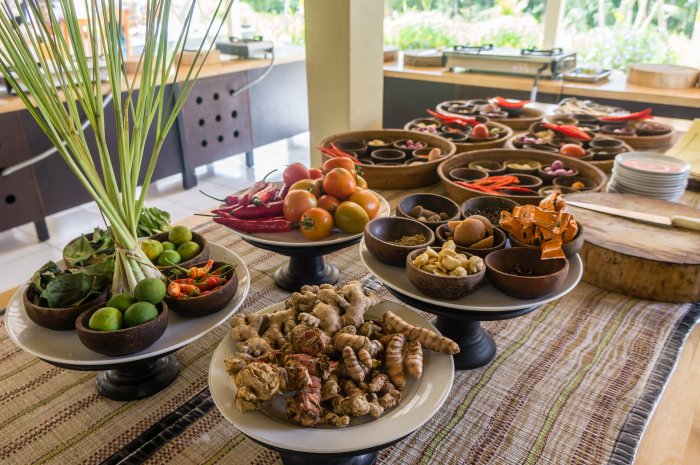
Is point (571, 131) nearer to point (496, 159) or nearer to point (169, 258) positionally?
point (496, 159)

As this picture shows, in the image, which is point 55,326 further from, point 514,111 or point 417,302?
point 514,111

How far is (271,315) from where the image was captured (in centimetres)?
84

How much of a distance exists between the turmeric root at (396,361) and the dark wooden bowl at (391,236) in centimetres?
18

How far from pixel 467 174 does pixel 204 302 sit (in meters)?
0.90

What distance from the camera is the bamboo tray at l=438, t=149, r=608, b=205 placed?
53.2 inches

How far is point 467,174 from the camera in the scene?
4.89ft

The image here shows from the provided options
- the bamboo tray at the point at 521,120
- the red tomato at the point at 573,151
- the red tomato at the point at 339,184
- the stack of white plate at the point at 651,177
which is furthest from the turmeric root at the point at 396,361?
the bamboo tray at the point at 521,120

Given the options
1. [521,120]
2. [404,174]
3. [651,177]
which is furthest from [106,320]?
[521,120]

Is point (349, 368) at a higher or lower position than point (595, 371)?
higher

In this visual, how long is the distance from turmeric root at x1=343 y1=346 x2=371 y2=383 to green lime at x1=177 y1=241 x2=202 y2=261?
1.26 feet

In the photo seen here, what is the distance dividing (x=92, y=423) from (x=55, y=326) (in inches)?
6.4

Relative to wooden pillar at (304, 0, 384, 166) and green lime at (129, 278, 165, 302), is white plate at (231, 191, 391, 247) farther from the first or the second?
wooden pillar at (304, 0, 384, 166)

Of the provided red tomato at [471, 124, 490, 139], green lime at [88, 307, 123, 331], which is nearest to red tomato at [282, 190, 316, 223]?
green lime at [88, 307, 123, 331]

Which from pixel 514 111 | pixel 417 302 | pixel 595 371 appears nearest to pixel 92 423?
pixel 417 302
